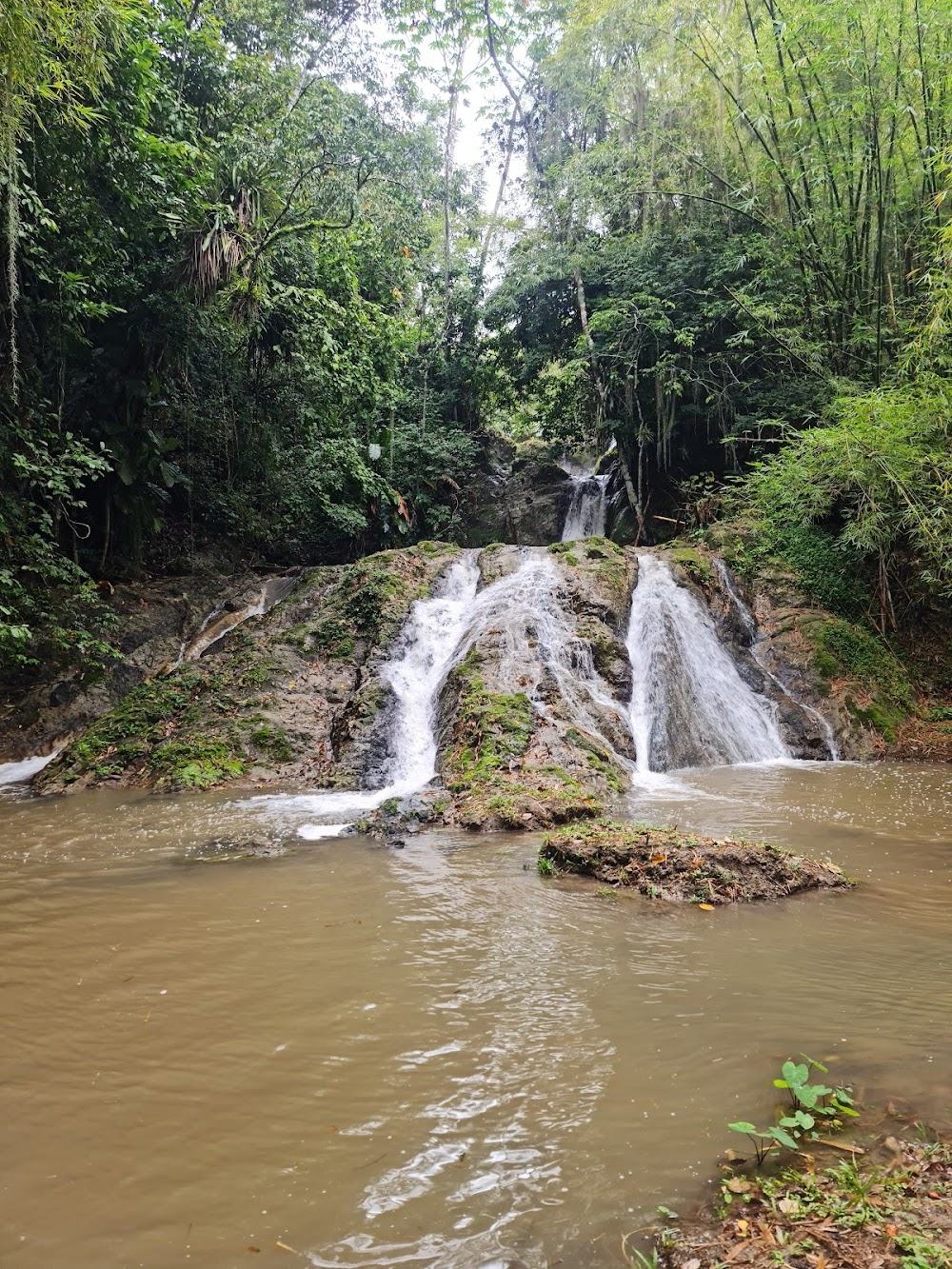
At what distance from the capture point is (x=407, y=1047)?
226cm

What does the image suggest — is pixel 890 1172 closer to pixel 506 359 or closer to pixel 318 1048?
pixel 318 1048

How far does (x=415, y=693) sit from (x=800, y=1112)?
Answer: 6.66 meters

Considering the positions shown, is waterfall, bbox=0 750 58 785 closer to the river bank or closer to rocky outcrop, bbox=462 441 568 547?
the river bank

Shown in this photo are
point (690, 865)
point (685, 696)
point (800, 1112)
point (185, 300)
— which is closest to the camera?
point (800, 1112)

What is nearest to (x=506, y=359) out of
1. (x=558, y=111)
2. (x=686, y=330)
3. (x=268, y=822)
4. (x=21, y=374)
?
(x=686, y=330)

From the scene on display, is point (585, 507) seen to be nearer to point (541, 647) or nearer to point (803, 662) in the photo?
point (803, 662)

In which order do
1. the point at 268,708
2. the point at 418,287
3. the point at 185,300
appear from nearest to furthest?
the point at 268,708 < the point at 185,300 < the point at 418,287

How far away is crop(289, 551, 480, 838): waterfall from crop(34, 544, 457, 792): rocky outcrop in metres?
Result: 0.21

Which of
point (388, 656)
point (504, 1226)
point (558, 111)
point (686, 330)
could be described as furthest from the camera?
point (558, 111)

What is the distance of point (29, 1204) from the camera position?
1559 millimetres

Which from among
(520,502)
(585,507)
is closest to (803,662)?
(585,507)

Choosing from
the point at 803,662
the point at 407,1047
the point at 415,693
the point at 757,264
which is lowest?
the point at 407,1047

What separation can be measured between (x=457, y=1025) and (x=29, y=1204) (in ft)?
4.10

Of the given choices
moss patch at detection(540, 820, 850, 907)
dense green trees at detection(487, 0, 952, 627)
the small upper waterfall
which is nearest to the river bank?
moss patch at detection(540, 820, 850, 907)
